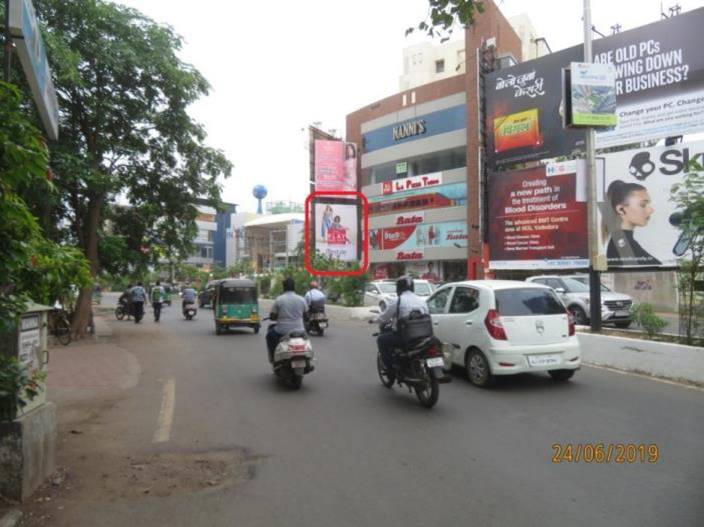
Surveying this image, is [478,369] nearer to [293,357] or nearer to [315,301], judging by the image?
[293,357]

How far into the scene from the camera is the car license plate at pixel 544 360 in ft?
25.5

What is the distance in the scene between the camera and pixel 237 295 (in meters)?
17.6

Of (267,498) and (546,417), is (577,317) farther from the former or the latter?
(267,498)

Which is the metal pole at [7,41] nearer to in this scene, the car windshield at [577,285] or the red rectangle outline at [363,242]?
the red rectangle outline at [363,242]

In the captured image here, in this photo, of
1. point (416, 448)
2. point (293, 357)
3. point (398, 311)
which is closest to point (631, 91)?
point (398, 311)

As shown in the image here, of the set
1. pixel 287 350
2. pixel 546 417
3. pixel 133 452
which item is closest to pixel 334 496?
pixel 133 452

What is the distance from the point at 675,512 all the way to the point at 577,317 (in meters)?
14.2

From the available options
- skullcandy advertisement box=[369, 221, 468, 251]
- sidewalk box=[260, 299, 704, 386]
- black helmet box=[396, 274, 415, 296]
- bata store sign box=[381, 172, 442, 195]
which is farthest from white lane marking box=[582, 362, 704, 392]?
bata store sign box=[381, 172, 442, 195]

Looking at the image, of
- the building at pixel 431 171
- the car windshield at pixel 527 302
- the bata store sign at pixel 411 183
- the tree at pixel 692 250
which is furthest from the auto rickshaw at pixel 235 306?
the bata store sign at pixel 411 183

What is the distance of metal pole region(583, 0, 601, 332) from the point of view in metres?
11.0

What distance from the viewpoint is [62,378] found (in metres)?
9.62

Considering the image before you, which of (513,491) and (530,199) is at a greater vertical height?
(530,199)

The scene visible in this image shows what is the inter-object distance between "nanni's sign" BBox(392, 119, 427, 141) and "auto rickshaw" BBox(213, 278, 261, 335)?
27.0 meters

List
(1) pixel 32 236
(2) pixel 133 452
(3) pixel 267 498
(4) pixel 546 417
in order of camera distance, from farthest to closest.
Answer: (4) pixel 546 417
(2) pixel 133 452
(3) pixel 267 498
(1) pixel 32 236
